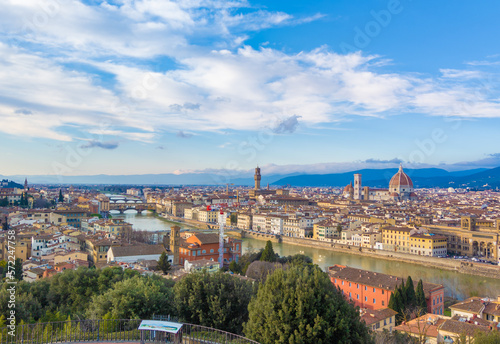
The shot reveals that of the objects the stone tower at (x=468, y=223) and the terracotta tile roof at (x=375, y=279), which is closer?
the terracotta tile roof at (x=375, y=279)

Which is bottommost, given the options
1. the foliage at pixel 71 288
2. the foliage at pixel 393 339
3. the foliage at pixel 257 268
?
the foliage at pixel 257 268

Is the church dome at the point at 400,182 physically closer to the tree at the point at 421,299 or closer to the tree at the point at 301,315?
the tree at the point at 421,299

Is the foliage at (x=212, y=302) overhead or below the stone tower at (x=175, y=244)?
overhead

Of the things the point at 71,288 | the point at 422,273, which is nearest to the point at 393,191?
the point at 422,273

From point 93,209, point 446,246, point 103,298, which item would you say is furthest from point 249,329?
point 93,209

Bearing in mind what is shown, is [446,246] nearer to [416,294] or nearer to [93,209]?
[416,294]

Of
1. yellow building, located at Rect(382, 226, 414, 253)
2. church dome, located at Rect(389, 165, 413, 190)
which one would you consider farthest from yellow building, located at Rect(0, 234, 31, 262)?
church dome, located at Rect(389, 165, 413, 190)

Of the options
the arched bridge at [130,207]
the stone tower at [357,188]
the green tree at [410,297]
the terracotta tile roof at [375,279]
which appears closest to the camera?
the green tree at [410,297]

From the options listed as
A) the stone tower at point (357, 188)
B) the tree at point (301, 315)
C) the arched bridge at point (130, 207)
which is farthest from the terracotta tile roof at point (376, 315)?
the stone tower at point (357, 188)
